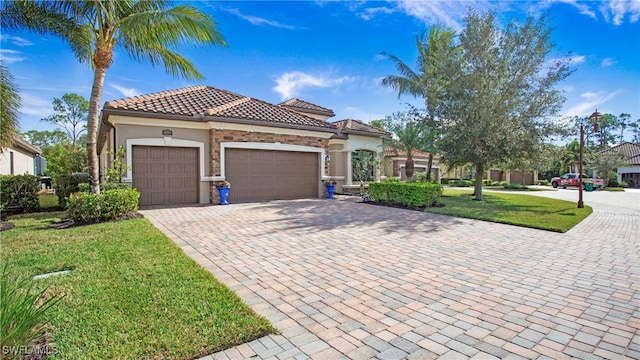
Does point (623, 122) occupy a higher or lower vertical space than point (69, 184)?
higher

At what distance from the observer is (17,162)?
20969mm

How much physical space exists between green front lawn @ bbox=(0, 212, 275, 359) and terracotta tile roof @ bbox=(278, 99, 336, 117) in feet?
53.7

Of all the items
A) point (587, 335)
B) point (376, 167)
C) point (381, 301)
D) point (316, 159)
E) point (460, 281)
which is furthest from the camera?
point (376, 167)

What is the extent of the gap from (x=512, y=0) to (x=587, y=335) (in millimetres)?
11390

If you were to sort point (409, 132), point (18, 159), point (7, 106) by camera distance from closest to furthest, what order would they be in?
point (7, 106) → point (409, 132) → point (18, 159)

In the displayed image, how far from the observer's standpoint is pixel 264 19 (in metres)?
10.5

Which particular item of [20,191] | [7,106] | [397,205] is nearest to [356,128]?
[397,205]

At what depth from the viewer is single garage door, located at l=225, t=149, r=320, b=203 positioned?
13383 millimetres

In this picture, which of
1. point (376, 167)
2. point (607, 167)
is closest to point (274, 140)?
point (376, 167)

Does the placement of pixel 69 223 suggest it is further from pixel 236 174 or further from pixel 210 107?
pixel 210 107

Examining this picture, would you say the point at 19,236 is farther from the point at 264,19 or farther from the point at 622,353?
the point at 622,353

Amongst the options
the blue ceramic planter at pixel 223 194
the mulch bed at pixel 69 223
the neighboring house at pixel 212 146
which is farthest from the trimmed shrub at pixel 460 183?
the mulch bed at pixel 69 223

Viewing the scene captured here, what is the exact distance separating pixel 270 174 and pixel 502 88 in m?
11.8

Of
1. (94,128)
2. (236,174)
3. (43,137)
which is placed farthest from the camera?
(43,137)
